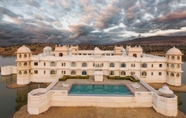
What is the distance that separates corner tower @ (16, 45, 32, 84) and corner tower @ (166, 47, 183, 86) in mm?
37841

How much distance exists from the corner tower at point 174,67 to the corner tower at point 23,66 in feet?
124

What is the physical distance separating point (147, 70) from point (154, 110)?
1705cm

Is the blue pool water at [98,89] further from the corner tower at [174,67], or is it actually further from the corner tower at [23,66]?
the corner tower at [174,67]

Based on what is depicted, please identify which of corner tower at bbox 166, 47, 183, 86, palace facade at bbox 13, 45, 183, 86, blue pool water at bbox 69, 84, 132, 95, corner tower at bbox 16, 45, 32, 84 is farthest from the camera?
palace facade at bbox 13, 45, 183, 86

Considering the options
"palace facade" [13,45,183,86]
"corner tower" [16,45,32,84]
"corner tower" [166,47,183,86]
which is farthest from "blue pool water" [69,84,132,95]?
"corner tower" [166,47,183,86]

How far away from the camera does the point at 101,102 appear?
2572 centimetres

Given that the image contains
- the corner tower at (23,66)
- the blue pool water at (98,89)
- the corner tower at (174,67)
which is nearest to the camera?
the blue pool water at (98,89)

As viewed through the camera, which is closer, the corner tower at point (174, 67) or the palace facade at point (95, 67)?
the corner tower at point (174, 67)

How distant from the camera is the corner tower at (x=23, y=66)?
38.7 metres

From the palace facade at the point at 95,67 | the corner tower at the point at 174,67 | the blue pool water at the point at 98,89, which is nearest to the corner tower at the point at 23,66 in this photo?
the palace facade at the point at 95,67

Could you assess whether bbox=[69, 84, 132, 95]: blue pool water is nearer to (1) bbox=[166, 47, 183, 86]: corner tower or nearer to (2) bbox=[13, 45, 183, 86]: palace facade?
(2) bbox=[13, 45, 183, 86]: palace facade

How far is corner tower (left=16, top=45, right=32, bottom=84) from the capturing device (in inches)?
1524

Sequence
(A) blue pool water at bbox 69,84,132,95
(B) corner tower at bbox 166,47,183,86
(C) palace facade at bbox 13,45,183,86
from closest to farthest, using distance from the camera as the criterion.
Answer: (A) blue pool water at bbox 69,84,132,95 < (B) corner tower at bbox 166,47,183,86 < (C) palace facade at bbox 13,45,183,86

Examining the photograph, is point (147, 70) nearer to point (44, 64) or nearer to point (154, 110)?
point (154, 110)
